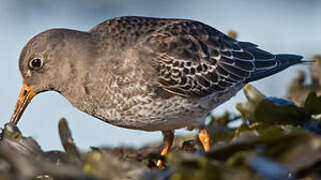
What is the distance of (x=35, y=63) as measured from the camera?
5961 millimetres

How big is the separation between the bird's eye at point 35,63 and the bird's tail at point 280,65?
8.62 ft

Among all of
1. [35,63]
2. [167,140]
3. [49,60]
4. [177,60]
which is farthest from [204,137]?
[35,63]

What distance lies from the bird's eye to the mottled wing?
1210mm

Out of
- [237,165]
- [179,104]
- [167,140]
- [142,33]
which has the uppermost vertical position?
[237,165]

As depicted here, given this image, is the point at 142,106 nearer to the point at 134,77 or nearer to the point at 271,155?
the point at 134,77

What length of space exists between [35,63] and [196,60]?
71.9 inches

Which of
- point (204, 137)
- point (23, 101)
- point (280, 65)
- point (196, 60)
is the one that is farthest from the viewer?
point (280, 65)

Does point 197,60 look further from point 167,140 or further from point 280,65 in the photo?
point 280,65

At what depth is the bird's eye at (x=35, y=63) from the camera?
5938mm

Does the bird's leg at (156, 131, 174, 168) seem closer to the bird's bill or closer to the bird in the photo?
the bird

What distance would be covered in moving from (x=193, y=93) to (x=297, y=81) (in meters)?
1.26

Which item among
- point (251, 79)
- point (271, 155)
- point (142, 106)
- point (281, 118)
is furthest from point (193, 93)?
point (271, 155)

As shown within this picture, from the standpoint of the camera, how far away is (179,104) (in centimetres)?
598

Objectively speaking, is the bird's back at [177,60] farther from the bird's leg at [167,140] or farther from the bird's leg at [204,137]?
the bird's leg at [167,140]
